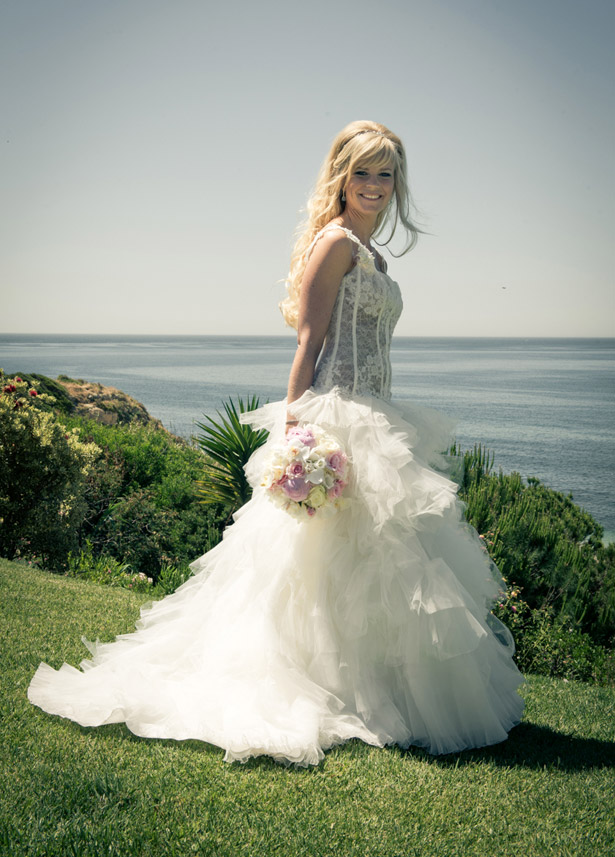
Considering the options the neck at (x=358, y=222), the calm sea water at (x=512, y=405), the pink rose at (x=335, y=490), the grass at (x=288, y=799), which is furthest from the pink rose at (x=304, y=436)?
the calm sea water at (x=512, y=405)

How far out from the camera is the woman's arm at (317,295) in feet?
12.0

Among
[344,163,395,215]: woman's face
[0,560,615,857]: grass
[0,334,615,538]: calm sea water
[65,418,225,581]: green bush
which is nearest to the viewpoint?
[0,560,615,857]: grass

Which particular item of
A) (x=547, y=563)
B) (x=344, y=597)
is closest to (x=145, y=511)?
(x=547, y=563)

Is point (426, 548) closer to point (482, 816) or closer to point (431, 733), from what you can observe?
point (431, 733)

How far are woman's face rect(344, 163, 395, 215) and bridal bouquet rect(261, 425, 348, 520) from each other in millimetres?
1330

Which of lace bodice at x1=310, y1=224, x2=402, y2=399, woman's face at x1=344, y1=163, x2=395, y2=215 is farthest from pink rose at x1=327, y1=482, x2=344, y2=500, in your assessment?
woman's face at x1=344, y1=163, x2=395, y2=215

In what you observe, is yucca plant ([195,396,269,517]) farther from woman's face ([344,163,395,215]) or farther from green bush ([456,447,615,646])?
woman's face ([344,163,395,215])

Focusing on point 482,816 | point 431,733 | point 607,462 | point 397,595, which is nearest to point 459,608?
point 397,595

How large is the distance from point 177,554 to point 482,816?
6.61 m

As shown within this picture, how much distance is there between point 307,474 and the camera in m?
3.33

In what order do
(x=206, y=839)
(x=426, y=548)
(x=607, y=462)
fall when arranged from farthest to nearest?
(x=607, y=462), (x=426, y=548), (x=206, y=839)

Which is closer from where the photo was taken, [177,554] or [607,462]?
[177,554]

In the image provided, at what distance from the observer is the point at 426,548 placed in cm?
349

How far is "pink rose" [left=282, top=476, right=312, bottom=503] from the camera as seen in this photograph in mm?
3334
